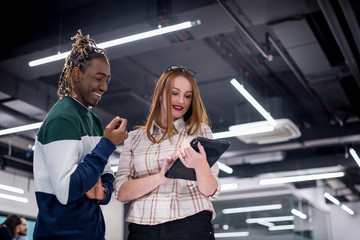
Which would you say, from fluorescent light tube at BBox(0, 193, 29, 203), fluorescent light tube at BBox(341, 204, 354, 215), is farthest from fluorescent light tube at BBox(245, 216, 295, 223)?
fluorescent light tube at BBox(0, 193, 29, 203)

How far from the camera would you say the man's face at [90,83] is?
1.68 meters

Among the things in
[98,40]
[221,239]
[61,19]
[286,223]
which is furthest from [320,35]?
[221,239]

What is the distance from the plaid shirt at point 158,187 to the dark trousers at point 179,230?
17mm

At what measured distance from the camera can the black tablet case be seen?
144cm

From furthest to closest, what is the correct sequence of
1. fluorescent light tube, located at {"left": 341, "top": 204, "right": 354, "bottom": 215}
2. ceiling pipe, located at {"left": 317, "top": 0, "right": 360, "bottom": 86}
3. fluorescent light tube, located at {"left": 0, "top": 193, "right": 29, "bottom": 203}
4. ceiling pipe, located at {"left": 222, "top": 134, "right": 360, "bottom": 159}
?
fluorescent light tube, located at {"left": 341, "top": 204, "right": 354, "bottom": 215} → fluorescent light tube, located at {"left": 0, "top": 193, "right": 29, "bottom": 203} → ceiling pipe, located at {"left": 222, "top": 134, "right": 360, "bottom": 159} → ceiling pipe, located at {"left": 317, "top": 0, "right": 360, "bottom": 86}

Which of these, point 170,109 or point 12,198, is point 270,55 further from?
point 12,198

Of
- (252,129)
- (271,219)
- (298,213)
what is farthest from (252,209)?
(252,129)

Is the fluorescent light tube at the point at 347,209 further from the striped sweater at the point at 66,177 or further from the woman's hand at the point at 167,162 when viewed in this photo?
the striped sweater at the point at 66,177

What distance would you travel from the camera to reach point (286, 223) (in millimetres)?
12562

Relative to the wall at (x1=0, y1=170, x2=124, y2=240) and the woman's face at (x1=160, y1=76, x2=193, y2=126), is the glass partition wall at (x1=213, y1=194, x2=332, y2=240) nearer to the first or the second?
the wall at (x1=0, y1=170, x2=124, y2=240)

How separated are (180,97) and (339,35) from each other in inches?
159

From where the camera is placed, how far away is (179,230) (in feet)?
4.99

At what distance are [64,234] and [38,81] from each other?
21.2 feet

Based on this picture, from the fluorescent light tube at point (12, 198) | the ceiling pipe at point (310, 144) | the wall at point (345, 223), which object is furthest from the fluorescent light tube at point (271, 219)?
the fluorescent light tube at point (12, 198)
